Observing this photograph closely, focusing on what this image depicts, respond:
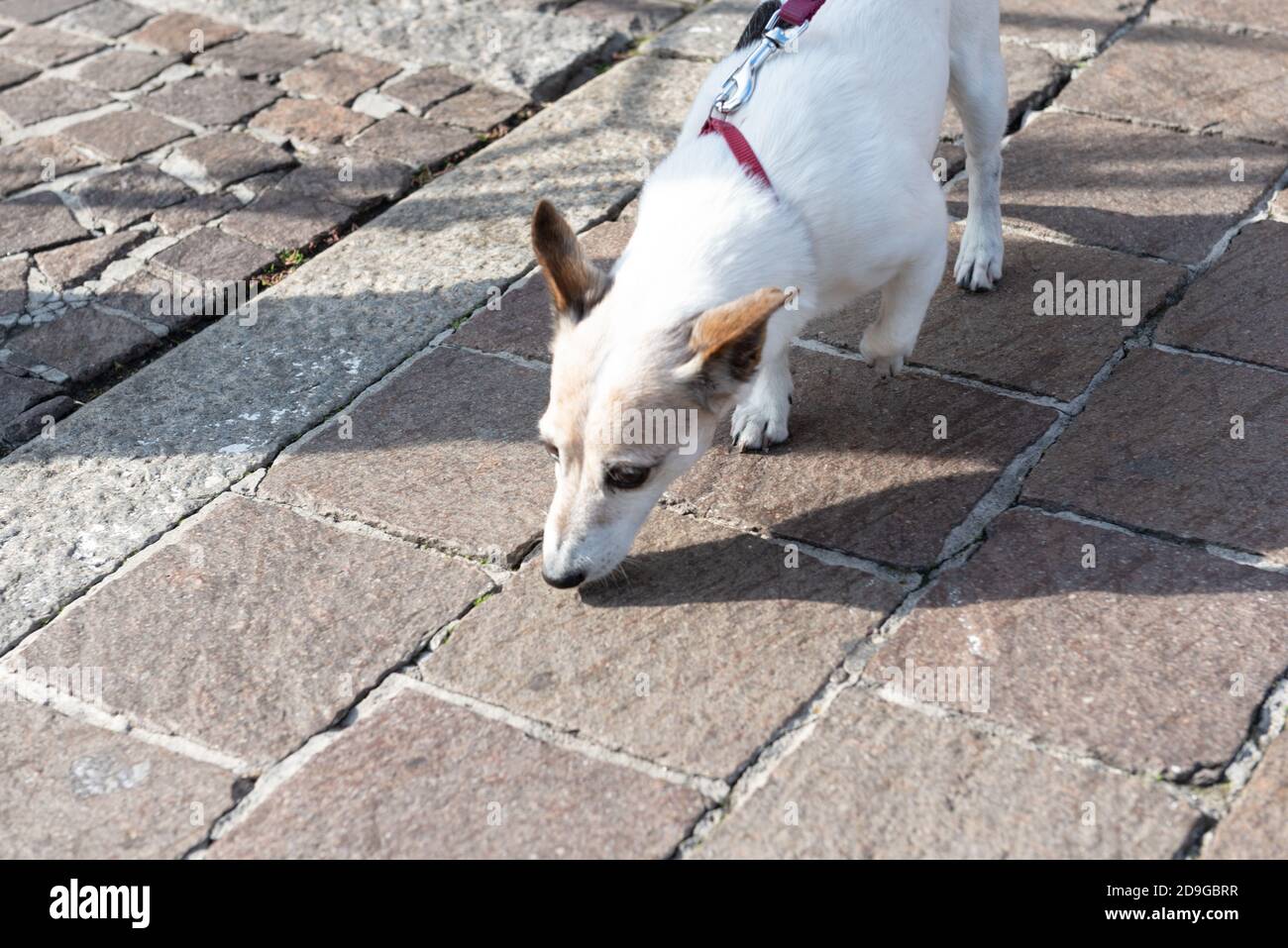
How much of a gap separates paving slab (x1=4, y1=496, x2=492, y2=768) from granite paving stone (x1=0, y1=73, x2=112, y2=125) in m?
3.01

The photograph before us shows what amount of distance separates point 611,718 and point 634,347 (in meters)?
0.86

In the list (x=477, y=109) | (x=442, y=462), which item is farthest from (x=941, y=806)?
(x=477, y=109)

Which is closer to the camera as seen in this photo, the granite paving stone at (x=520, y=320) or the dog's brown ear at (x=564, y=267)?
the dog's brown ear at (x=564, y=267)

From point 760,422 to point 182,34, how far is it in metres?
4.15

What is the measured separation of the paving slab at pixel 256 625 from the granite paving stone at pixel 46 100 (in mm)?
3008

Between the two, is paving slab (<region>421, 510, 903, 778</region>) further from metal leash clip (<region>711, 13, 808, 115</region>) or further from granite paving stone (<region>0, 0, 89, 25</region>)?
granite paving stone (<region>0, 0, 89, 25</region>)

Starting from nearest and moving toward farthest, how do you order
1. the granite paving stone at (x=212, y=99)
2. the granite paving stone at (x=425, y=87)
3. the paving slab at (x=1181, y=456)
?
the paving slab at (x=1181, y=456) → the granite paving stone at (x=212, y=99) → the granite paving stone at (x=425, y=87)

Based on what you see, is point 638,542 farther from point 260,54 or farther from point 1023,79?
point 260,54

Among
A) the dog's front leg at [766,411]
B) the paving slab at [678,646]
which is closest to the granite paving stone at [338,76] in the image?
the dog's front leg at [766,411]

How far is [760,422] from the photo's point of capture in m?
3.91

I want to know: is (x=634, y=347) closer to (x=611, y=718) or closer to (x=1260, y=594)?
(x=611, y=718)

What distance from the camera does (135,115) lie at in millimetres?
5812

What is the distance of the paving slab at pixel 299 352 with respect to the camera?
377 cm

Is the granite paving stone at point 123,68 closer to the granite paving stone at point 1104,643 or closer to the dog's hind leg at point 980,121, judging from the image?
the dog's hind leg at point 980,121
